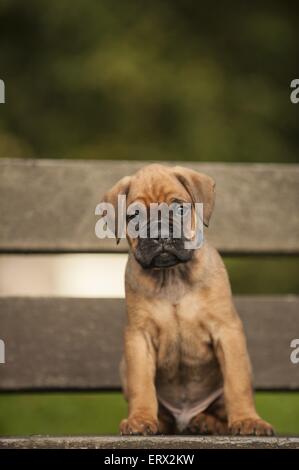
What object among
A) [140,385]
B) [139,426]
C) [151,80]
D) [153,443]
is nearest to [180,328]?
[140,385]

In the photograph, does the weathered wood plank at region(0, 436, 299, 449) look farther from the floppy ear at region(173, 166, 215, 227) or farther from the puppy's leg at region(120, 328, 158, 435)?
the floppy ear at region(173, 166, 215, 227)

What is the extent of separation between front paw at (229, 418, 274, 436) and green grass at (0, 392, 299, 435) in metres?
1.07

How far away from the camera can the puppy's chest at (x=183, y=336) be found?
86.4 inches

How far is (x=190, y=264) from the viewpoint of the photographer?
224cm

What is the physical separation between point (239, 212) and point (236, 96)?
112cm

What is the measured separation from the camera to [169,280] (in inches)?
87.6

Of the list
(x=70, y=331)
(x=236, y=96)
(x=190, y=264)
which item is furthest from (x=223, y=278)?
(x=236, y=96)

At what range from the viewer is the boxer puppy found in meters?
2.13

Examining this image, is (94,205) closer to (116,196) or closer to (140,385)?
(116,196)

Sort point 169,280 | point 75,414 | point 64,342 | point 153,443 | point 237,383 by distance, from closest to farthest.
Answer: point 153,443
point 237,383
point 169,280
point 64,342
point 75,414

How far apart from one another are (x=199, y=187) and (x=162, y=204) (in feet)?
0.39

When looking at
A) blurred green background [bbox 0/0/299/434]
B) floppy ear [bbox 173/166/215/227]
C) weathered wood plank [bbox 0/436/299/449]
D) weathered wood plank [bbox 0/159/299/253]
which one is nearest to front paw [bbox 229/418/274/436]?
weathered wood plank [bbox 0/436/299/449]

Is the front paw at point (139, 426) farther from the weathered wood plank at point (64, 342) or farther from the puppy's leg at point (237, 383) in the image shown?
the weathered wood plank at point (64, 342)

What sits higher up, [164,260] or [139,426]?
[164,260]
